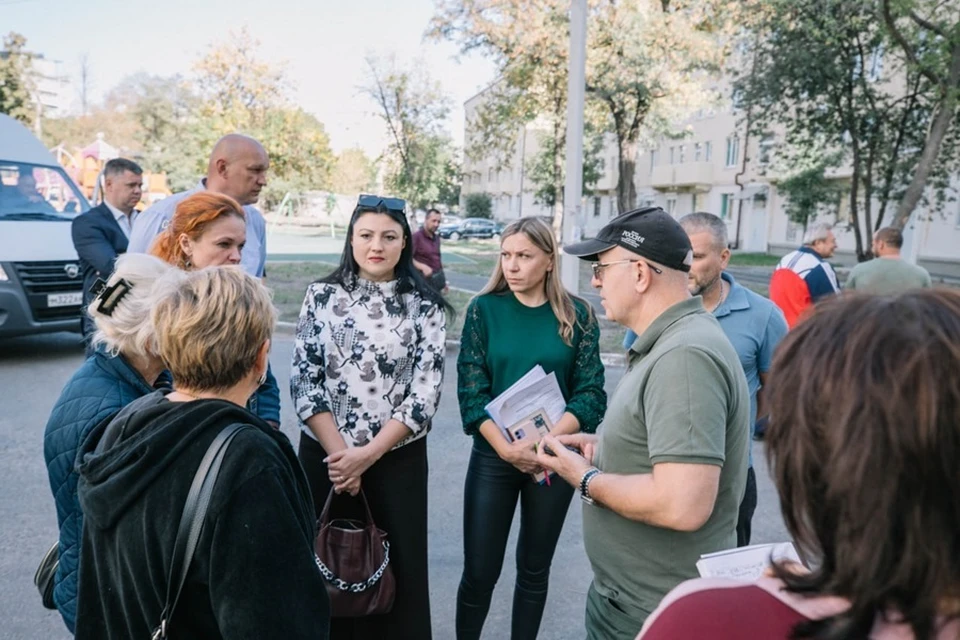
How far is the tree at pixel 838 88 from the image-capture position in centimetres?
1596

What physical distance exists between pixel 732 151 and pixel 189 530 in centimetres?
4490

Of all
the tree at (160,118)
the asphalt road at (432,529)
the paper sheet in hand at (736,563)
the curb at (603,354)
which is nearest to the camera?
the paper sheet in hand at (736,563)

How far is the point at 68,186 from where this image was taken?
9.59 metres

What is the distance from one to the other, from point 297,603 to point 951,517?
4.18 ft

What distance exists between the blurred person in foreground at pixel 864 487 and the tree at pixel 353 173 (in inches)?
2100

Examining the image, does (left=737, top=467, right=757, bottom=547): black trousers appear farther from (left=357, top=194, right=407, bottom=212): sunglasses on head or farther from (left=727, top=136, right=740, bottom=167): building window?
(left=727, top=136, right=740, bottom=167): building window

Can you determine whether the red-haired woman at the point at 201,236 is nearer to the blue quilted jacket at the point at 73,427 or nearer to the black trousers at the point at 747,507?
the blue quilted jacket at the point at 73,427

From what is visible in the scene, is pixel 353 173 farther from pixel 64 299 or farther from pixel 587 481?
pixel 587 481

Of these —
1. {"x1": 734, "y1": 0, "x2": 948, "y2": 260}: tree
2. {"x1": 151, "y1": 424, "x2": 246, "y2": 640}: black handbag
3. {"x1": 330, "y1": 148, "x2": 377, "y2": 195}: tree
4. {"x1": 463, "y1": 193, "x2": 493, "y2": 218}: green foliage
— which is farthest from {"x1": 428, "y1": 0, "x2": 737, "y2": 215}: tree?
{"x1": 463, "y1": 193, "x2": 493, "y2": 218}: green foliage

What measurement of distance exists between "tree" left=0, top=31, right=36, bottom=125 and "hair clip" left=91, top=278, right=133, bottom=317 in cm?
3541

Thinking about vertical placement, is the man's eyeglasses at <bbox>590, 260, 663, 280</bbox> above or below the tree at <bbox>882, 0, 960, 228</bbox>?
below

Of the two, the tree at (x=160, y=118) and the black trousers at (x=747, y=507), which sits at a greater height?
the tree at (x=160, y=118)

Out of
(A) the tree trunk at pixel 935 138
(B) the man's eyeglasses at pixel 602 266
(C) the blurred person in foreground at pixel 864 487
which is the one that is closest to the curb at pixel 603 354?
(B) the man's eyeglasses at pixel 602 266

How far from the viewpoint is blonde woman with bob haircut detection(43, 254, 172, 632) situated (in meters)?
1.88
